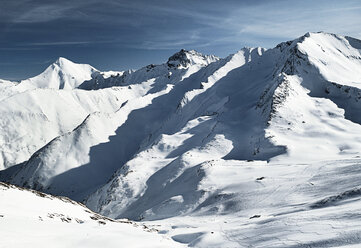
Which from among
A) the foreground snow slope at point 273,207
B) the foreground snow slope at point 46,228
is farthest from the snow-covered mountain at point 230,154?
the foreground snow slope at point 46,228

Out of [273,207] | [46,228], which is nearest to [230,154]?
[273,207]

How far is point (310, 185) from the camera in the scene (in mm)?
28250

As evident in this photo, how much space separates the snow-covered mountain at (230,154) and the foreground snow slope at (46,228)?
4691mm

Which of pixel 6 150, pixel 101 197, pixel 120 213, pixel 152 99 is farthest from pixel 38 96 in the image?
pixel 120 213

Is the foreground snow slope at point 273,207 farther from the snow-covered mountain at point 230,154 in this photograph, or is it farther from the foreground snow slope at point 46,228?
the foreground snow slope at point 46,228

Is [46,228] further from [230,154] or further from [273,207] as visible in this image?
[230,154]

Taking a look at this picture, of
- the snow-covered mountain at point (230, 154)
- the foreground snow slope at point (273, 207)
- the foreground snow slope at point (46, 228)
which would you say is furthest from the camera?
the snow-covered mountain at point (230, 154)

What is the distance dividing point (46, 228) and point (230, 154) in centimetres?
4064

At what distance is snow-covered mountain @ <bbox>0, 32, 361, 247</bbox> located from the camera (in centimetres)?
2169

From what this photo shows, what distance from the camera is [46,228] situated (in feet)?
47.4

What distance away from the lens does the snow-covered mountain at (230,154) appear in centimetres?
2169

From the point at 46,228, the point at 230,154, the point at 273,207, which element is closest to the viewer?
the point at 46,228

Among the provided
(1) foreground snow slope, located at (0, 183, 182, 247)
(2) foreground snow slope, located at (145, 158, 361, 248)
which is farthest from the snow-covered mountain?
(1) foreground snow slope, located at (0, 183, 182, 247)

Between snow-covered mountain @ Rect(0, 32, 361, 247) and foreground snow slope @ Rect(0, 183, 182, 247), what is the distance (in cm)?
469
